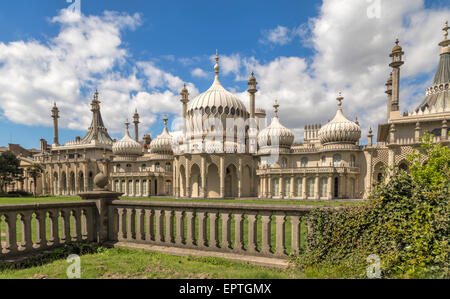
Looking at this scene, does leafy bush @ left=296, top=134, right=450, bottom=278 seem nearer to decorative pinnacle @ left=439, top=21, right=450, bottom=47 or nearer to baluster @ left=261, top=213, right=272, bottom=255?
baluster @ left=261, top=213, right=272, bottom=255

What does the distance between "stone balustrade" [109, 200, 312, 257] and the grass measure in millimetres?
444

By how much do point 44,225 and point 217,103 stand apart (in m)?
32.4

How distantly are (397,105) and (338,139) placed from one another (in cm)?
765

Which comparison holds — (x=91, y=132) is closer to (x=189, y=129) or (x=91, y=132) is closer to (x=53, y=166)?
(x=53, y=166)

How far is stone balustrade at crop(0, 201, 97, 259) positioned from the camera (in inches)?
199

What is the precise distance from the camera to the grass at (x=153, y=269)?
163 inches

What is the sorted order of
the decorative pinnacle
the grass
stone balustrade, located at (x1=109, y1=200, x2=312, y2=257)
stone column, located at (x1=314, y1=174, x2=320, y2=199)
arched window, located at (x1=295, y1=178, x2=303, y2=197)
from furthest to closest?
1. the decorative pinnacle
2. arched window, located at (x1=295, y1=178, x2=303, y2=197)
3. stone column, located at (x1=314, y1=174, x2=320, y2=199)
4. stone balustrade, located at (x1=109, y1=200, x2=312, y2=257)
5. the grass

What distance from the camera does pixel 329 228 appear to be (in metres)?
4.59

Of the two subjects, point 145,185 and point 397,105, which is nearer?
point 397,105

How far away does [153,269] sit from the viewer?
14.8 feet

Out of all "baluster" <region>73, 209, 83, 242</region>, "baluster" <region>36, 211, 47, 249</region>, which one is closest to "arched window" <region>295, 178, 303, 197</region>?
"baluster" <region>73, 209, 83, 242</region>

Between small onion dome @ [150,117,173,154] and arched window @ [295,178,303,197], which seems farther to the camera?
small onion dome @ [150,117,173,154]

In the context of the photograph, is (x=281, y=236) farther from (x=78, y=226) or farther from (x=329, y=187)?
(x=329, y=187)

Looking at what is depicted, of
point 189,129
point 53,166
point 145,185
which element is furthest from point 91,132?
point 189,129
